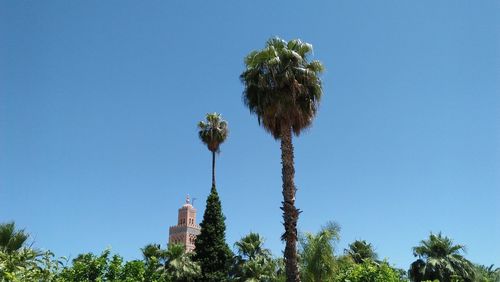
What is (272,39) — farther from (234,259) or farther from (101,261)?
(234,259)

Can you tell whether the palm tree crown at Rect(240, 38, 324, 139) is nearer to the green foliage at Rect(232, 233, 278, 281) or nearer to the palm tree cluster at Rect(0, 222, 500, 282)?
the palm tree cluster at Rect(0, 222, 500, 282)

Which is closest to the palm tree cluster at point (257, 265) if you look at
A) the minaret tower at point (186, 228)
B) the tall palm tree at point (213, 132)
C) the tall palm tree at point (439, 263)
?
the tall palm tree at point (439, 263)

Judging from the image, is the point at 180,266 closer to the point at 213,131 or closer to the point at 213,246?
the point at 213,246

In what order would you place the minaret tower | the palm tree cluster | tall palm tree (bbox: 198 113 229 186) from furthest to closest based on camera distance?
the minaret tower < tall palm tree (bbox: 198 113 229 186) < the palm tree cluster

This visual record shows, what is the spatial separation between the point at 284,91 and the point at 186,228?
85.4 metres

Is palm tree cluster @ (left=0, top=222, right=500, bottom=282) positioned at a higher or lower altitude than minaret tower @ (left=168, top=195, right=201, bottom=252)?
lower

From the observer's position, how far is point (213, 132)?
43.5m

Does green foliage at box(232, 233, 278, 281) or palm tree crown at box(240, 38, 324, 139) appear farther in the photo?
green foliage at box(232, 233, 278, 281)

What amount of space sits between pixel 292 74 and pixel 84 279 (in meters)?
12.7

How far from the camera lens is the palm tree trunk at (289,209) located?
1972 centimetres

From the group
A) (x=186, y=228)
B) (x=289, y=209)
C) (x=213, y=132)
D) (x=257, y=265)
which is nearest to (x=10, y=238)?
(x=289, y=209)

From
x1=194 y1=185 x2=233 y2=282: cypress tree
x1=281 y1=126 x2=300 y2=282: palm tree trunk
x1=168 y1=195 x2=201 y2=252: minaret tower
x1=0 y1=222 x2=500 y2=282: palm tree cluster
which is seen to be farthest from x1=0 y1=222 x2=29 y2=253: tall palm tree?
x1=168 y1=195 x2=201 y2=252: minaret tower

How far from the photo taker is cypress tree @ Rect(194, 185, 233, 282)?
37.0 metres

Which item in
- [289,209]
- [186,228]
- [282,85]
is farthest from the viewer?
[186,228]
